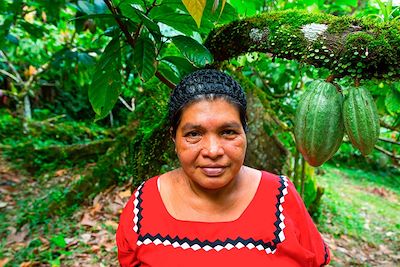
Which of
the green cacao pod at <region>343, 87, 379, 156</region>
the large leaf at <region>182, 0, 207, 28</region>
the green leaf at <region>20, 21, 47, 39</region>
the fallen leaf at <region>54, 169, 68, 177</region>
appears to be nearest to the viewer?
→ the large leaf at <region>182, 0, 207, 28</region>

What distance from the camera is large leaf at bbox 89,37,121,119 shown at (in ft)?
4.61

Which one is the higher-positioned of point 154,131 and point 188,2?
point 188,2

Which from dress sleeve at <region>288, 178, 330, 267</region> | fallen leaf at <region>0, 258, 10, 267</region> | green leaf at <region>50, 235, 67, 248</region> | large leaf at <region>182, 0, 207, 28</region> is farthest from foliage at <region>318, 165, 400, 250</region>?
large leaf at <region>182, 0, 207, 28</region>

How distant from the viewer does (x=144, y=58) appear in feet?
4.29

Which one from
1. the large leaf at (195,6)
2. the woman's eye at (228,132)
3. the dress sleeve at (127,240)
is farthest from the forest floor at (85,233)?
the large leaf at (195,6)

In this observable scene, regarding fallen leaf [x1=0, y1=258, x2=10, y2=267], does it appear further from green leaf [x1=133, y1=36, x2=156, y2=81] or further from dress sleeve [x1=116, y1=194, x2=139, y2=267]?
green leaf [x1=133, y1=36, x2=156, y2=81]

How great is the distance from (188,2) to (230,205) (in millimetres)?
865

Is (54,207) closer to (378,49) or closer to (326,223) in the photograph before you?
(326,223)

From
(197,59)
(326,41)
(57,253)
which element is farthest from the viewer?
(57,253)

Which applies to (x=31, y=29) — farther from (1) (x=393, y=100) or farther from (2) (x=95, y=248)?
(1) (x=393, y=100)

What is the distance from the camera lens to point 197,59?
4.38 ft

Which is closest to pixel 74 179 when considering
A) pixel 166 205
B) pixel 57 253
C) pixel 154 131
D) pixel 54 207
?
pixel 54 207

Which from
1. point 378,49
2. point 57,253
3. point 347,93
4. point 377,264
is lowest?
point 377,264

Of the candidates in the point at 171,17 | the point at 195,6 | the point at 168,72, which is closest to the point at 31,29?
the point at 168,72
